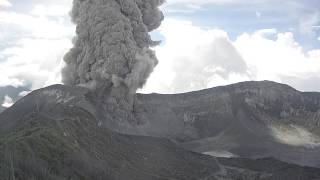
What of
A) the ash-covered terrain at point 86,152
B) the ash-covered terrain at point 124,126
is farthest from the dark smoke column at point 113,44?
the ash-covered terrain at point 86,152

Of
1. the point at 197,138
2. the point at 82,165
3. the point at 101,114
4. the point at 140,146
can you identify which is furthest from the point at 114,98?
the point at 82,165

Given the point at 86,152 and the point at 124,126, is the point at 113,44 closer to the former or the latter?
the point at 124,126

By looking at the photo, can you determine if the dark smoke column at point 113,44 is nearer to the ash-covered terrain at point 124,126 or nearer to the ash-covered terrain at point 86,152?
the ash-covered terrain at point 124,126

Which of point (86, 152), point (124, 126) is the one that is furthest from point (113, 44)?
point (86, 152)

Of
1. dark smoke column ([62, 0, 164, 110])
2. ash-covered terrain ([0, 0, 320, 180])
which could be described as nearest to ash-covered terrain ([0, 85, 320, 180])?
ash-covered terrain ([0, 0, 320, 180])

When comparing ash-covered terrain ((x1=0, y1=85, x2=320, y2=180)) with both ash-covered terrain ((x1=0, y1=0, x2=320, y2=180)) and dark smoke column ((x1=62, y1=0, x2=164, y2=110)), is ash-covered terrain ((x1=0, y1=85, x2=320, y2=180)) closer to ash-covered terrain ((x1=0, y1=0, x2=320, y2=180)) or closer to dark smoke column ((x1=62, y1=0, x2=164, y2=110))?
ash-covered terrain ((x1=0, y1=0, x2=320, y2=180))
